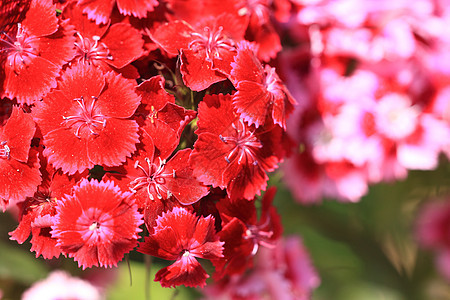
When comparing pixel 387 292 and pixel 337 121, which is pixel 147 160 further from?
pixel 387 292

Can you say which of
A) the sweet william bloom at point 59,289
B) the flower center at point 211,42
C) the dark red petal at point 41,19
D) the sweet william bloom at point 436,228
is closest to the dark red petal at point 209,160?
the flower center at point 211,42

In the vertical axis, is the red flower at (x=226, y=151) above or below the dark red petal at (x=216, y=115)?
below

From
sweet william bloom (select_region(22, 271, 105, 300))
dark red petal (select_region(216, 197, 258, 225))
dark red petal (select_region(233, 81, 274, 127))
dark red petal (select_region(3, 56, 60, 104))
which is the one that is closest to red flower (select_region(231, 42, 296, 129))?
dark red petal (select_region(233, 81, 274, 127))

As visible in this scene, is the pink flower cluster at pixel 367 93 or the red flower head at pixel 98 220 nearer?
the red flower head at pixel 98 220

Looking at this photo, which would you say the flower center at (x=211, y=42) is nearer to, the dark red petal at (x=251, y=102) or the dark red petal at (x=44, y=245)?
the dark red petal at (x=251, y=102)

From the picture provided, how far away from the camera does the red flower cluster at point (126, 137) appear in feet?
1.66

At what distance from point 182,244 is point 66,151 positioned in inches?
6.3

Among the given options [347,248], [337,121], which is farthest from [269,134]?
[347,248]

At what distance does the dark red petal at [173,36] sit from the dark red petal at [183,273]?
248 mm

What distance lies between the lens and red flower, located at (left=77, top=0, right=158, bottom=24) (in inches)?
22.6

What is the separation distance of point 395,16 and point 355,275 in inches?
23.0

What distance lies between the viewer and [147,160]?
0.52 meters

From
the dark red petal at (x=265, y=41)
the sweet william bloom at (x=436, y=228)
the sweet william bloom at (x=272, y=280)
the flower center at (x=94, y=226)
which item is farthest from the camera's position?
the sweet william bloom at (x=436, y=228)

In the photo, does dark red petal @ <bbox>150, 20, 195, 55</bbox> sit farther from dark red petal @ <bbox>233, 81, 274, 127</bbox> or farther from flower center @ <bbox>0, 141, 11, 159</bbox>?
flower center @ <bbox>0, 141, 11, 159</bbox>
